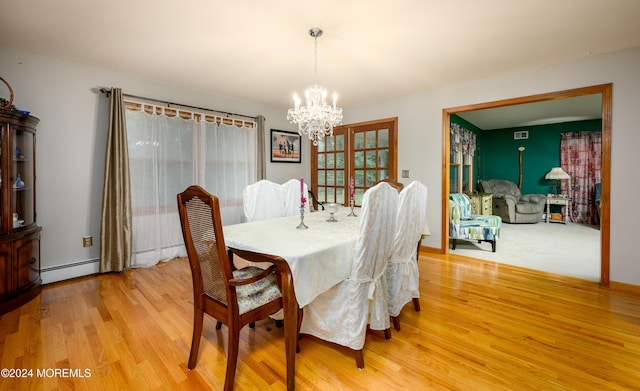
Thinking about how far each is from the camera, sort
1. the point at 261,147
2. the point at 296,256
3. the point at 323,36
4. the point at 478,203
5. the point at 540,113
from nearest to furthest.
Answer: the point at 296,256, the point at 323,36, the point at 261,147, the point at 478,203, the point at 540,113

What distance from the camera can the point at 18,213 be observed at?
102 inches

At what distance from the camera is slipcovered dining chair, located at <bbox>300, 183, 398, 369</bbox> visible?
1.66 m

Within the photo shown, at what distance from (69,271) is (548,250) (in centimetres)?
609

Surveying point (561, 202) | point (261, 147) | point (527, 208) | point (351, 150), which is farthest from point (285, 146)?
point (561, 202)

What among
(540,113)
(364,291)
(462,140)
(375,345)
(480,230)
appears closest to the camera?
(364,291)

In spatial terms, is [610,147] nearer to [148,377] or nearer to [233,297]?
[233,297]

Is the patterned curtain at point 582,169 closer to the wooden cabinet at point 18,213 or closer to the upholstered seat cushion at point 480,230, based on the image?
the upholstered seat cushion at point 480,230

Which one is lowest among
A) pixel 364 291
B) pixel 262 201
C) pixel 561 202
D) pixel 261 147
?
pixel 364 291

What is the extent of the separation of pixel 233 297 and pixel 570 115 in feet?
25.2

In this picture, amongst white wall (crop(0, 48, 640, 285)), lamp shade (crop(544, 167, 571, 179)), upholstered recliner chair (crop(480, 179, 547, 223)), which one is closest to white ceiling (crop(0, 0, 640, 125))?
white wall (crop(0, 48, 640, 285))

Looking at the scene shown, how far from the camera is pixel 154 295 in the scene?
2.65 metres

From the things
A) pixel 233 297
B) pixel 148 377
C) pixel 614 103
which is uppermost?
pixel 614 103

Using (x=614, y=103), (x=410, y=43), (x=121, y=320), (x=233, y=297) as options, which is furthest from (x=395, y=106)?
(x=121, y=320)

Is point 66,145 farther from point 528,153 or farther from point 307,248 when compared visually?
point 528,153
